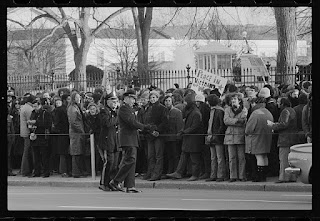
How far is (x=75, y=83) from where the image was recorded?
1362 cm

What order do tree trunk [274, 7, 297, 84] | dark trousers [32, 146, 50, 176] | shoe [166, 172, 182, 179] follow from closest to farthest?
tree trunk [274, 7, 297, 84]
dark trousers [32, 146, 50, 176]
shoe [166, 172, 182, 179]

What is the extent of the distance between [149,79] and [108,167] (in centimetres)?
390

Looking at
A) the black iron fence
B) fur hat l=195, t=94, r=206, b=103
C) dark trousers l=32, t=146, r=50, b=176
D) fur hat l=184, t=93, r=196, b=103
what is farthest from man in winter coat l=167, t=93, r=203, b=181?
dark trousers l=32, t=146, r=50, b=176

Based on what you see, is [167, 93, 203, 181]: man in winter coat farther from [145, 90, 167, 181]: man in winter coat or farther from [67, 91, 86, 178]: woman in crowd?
[67, 91, 86, 178]: woman in crowd

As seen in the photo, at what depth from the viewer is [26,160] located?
37.6ft

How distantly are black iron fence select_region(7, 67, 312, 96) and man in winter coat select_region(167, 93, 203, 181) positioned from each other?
5.19 feet

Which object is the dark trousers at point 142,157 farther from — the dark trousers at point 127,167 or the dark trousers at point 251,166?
the dark trousers at point 251,166

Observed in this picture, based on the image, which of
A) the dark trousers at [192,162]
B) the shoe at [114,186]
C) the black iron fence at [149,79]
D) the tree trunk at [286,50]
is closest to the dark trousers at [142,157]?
the shoe at [114,186]

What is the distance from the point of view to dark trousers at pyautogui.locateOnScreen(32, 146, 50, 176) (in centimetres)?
1126

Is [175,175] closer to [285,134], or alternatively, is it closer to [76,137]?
[76,137]

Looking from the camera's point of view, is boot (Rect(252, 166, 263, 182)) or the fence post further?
the fence post

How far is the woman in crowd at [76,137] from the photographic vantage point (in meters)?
11.3
